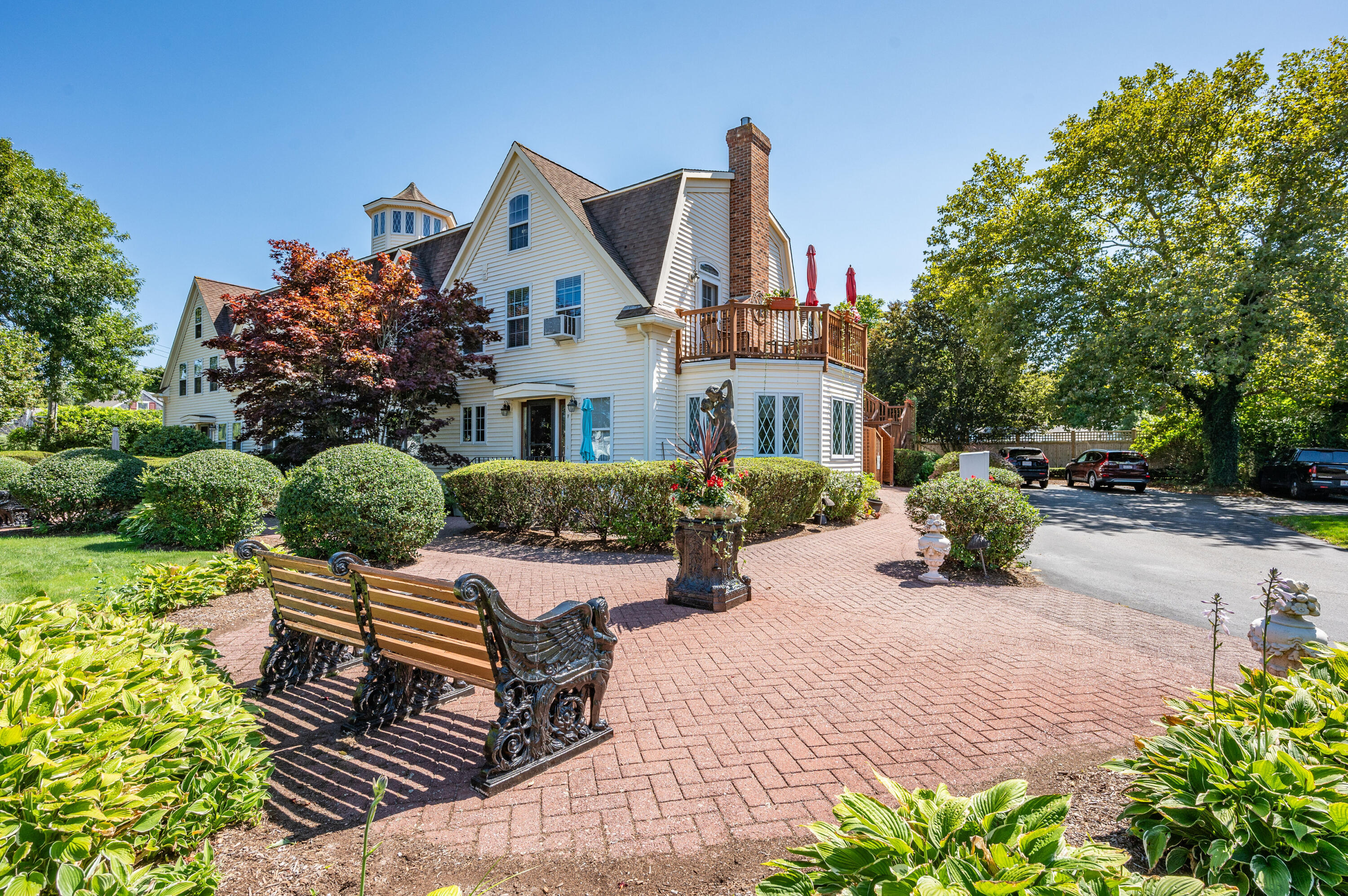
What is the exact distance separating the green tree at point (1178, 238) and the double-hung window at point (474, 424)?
19.3 m

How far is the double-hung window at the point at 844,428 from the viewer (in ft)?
52.5

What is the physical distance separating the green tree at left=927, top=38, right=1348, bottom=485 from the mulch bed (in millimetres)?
23243

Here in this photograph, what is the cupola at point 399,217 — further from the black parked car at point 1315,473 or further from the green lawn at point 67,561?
the black parked car at point 1315,473

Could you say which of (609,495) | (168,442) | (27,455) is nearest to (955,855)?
(609,495)

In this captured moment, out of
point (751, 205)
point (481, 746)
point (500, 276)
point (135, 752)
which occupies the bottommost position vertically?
point (481, 746)

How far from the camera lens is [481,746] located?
354 centimetres

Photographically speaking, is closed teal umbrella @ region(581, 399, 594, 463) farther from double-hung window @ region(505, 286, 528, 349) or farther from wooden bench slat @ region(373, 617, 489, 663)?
wooden bench slat @ region(373, 617, 489, 663)

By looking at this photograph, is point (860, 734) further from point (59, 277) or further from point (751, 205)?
point (59, 277)

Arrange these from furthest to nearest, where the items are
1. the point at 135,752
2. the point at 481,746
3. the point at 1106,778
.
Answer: the point at 481,746 < the point at 1106,778 < the point at 135,752

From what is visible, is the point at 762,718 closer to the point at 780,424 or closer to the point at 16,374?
the point at 780,424

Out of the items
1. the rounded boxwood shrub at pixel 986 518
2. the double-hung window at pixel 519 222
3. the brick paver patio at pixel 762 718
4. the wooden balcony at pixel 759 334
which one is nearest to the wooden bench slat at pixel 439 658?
the brick paver patio at pixel 762 718

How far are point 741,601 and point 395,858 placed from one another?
484 centimetres

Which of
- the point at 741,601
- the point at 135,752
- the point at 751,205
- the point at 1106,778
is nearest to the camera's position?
the point at 135,752

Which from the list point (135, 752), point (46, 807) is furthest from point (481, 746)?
point (46, 807)
